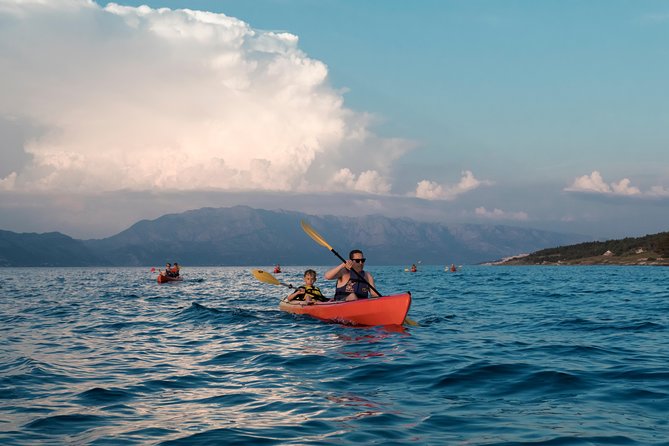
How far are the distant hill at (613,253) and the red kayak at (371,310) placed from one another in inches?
4607

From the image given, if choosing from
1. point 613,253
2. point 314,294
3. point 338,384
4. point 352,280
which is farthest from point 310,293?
point 613,253

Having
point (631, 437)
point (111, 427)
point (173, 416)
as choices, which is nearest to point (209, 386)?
point (173, 416)

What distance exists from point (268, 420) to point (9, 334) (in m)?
13.2

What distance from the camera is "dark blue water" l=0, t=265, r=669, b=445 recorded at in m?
7.05

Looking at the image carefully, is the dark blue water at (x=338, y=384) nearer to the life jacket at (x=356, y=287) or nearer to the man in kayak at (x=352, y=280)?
the man in kayak at (x=352, y=280)

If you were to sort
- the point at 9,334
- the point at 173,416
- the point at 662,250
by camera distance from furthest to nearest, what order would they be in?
the point at 662,250
the point at 9,334
the point at 173,416

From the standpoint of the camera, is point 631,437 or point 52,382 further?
point 52,382

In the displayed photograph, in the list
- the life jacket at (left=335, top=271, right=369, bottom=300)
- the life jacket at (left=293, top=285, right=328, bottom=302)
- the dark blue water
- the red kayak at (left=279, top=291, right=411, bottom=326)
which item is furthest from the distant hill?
the dark blue water

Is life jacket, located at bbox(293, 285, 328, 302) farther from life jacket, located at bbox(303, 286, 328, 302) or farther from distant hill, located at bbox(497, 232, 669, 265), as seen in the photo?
distant hill, located at bbox(497, 232, 669, 265)

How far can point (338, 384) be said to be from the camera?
10.0m

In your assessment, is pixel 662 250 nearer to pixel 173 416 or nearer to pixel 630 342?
pixel 630 342

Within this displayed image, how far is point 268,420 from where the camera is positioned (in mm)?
7637

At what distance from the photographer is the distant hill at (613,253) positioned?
12350 centimetres

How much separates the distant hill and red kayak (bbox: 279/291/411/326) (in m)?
117
